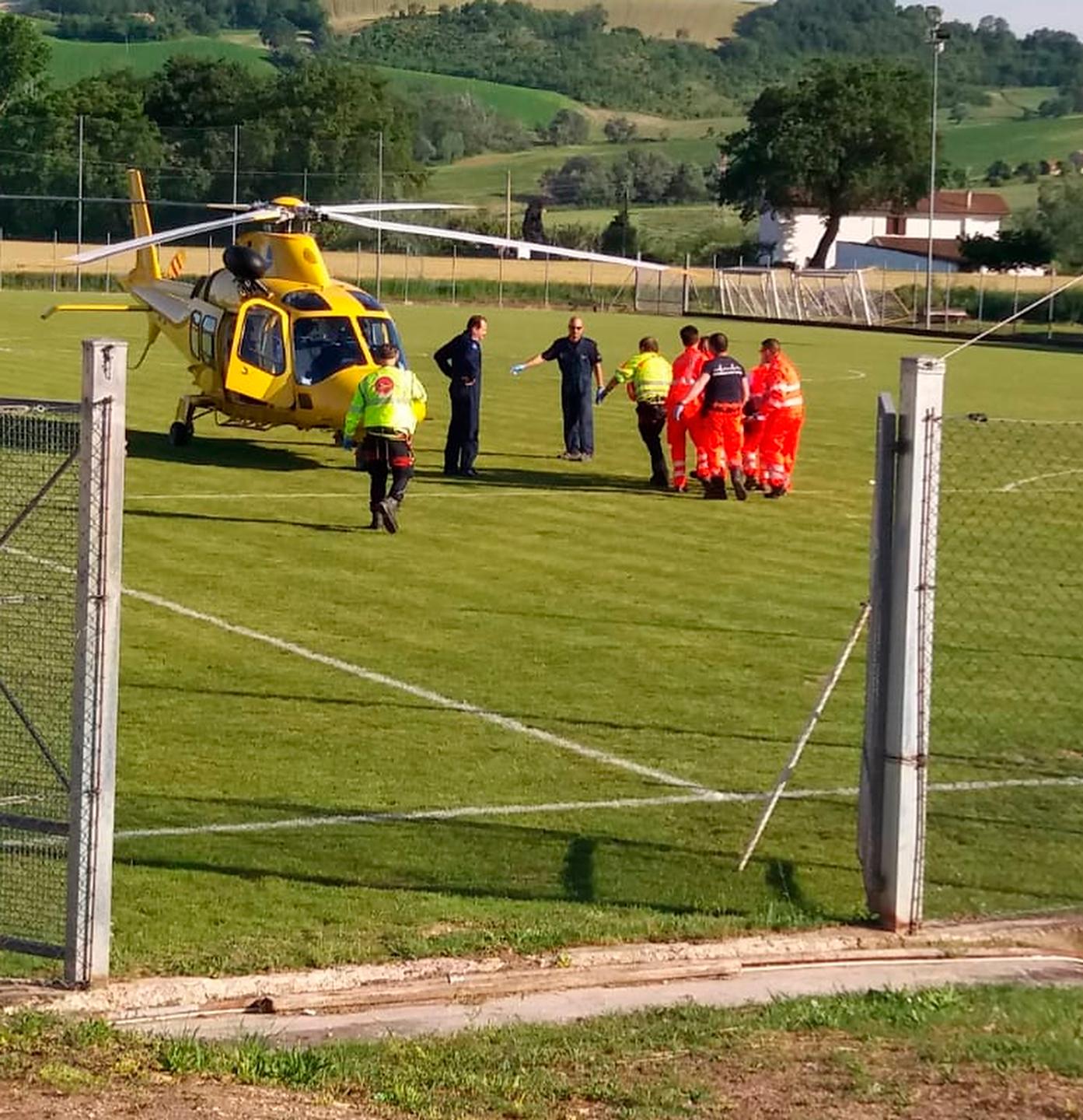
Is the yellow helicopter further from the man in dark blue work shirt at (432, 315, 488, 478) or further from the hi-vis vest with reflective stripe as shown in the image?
the hi-vis vest with reflective stripe

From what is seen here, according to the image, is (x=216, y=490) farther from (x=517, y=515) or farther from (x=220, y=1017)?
(x=220, y=1017)

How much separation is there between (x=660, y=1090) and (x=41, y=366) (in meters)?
33.8

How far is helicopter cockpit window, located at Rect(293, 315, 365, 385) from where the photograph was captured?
24594 mm

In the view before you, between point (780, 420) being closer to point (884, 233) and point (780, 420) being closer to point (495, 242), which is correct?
point (495, 242)

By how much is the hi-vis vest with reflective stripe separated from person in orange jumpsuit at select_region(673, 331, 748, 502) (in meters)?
0.25

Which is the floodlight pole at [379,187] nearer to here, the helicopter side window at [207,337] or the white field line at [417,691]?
the helicopter side window at [207,337]

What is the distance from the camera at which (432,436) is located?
29.4 metres

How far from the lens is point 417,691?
1353 cm

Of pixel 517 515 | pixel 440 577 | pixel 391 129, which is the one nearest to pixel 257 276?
pixel 517 515

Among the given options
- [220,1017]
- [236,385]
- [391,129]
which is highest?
[391,129]

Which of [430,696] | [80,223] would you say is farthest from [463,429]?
[80,223]

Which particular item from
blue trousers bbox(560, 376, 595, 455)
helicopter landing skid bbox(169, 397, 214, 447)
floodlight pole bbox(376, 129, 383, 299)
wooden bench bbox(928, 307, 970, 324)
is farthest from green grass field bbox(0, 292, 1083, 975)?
wooden bench bbox(928, 307, 970, 324)

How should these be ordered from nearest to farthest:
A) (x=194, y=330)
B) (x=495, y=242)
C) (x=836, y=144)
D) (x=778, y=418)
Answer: (x=495, y=242) → (x=778, y=418) → (x=194, y=330) → (x=836, y=144)

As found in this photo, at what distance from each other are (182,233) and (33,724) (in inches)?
541
